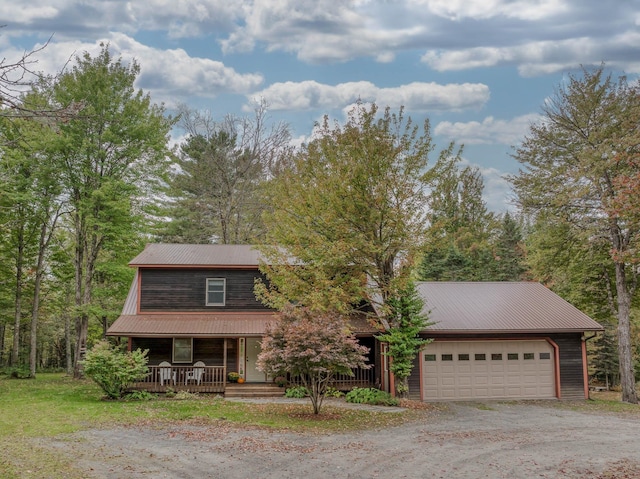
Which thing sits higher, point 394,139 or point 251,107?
point 251,107

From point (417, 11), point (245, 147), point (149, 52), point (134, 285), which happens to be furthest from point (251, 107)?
point (417, 11)

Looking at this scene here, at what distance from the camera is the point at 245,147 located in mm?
32094

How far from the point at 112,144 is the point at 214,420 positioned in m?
14.5

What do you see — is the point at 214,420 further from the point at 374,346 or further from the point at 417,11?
the point at 417,11

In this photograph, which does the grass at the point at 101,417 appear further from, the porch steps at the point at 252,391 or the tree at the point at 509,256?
the tree at the point at 509,256

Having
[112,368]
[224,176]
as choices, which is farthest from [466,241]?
[112,368]

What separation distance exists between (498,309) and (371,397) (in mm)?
6469

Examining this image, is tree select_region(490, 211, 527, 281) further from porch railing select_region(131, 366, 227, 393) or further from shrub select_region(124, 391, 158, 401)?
shrub select_region(124, 391, 158, 401)

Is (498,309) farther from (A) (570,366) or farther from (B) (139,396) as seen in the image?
(B) (139,396)

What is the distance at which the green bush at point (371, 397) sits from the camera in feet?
53.5

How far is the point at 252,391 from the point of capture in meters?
18.4

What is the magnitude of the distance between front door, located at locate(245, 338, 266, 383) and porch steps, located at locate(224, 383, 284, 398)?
1.10m

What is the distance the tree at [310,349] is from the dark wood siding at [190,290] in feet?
20.6

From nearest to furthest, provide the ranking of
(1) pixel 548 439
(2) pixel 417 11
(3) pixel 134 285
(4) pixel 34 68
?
(4) pixel 34 68
(1) pixel 548 439
(2) pixel 417 11
(3) pixel 134 285
